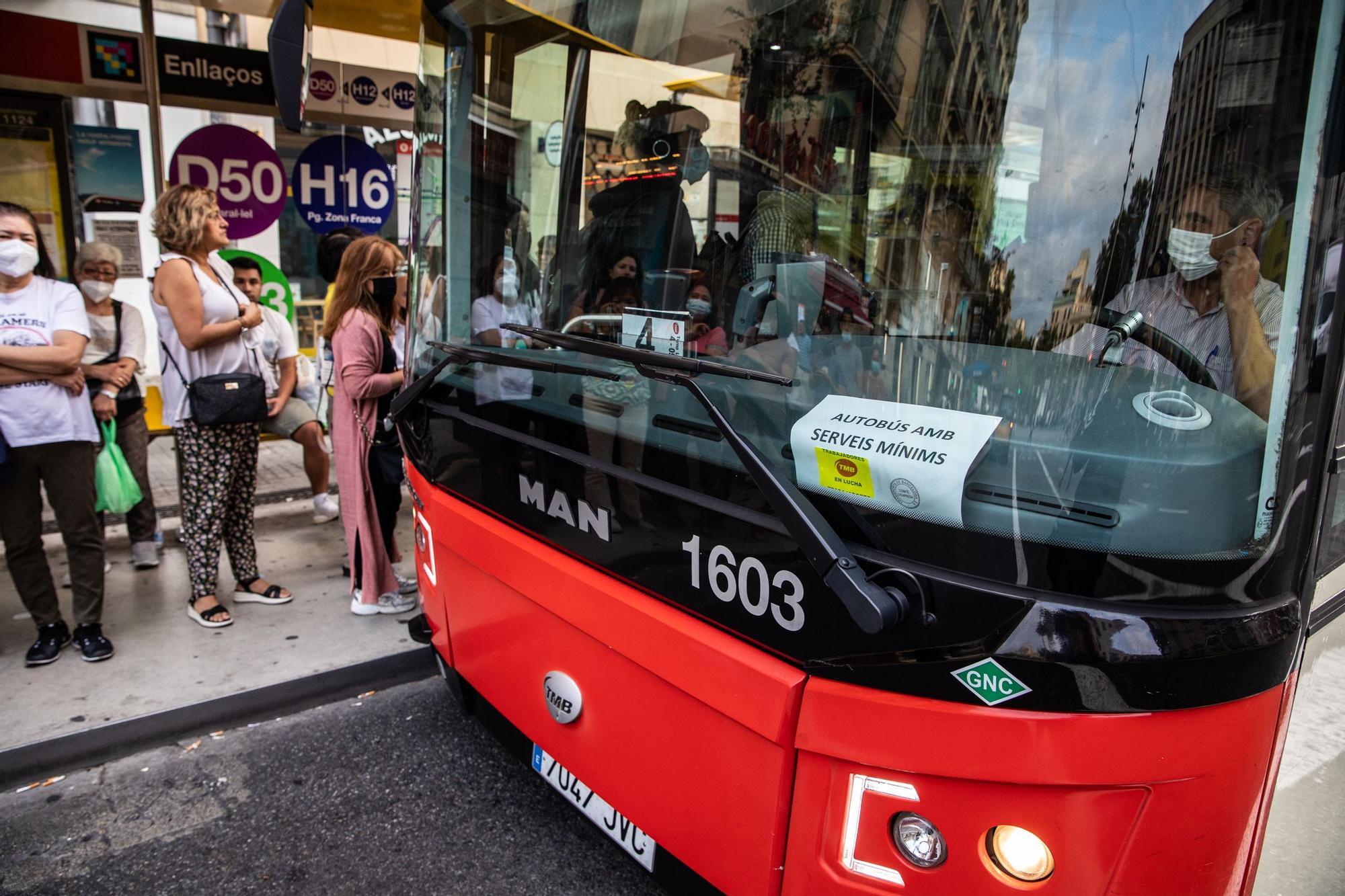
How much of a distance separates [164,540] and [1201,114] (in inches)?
219

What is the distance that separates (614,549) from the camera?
191cm

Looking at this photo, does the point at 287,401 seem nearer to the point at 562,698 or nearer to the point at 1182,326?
the point at 562,698

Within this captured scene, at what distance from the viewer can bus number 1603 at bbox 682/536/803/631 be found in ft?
5.07

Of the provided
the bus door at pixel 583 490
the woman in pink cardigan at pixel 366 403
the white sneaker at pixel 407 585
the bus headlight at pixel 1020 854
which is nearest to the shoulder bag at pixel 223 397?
the woman in pink cardigan at pixel 366 403

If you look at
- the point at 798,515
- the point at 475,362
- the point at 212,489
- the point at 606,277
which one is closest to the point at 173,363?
the point at 212,489

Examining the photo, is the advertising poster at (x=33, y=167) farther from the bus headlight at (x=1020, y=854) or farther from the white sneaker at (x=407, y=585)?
the bus headlight at (x=1020, y=854)

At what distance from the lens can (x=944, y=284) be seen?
154cm

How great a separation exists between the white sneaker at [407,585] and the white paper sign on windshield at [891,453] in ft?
10.6

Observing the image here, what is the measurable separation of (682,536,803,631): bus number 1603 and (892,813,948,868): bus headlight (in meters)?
0.37

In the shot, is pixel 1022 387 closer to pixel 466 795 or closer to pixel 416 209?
pixel 416 209

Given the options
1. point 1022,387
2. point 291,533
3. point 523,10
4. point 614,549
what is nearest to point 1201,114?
point 1022,387

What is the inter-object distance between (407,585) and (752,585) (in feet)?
10.8

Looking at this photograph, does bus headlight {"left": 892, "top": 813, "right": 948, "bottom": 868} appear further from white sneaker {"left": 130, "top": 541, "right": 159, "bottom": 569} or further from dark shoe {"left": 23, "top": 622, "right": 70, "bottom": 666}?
white sneaker {"left": 130, "top": 541, "right": 159, "bottom": 569}

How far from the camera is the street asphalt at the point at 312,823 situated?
2482mm
